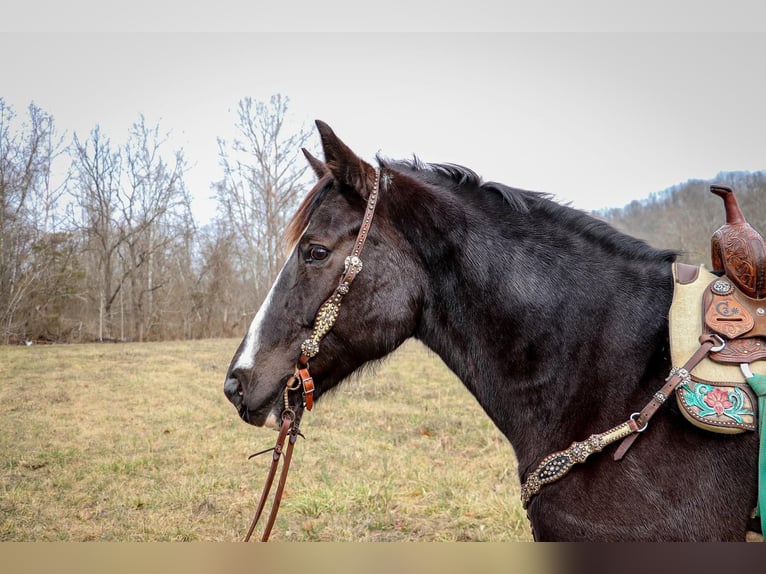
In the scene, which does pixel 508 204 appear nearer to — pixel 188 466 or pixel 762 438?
pixel 762 438

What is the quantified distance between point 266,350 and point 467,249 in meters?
0.69

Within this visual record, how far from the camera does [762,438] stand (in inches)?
36.8

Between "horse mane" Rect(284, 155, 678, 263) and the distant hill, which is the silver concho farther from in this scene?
the distant hill

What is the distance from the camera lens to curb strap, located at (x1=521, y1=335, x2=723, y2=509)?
102cm

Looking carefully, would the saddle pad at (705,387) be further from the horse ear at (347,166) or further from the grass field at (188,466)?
the grass field at (188,466)

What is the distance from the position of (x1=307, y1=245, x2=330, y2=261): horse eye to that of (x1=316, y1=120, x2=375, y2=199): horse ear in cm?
21

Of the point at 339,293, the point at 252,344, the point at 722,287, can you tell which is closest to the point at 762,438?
the point at 722,287

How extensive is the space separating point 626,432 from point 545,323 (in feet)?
1.09

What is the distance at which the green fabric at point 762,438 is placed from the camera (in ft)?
3.02

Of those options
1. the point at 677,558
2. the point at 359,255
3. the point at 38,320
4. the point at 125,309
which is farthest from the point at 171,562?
the point at 125,309

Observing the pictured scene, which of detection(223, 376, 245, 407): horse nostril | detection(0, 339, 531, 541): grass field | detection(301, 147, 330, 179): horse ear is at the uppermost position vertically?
detection(301, 147, 330, 179): horse ear

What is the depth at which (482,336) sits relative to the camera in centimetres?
128

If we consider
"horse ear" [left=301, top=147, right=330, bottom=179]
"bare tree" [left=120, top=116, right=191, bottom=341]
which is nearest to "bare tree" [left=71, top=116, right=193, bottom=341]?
"bare tree" [left=120, top=116, right=191, bottom=341]

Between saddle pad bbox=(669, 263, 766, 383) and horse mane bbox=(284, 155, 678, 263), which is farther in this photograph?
horse mane bbox=(284, 155, 678, 263)
